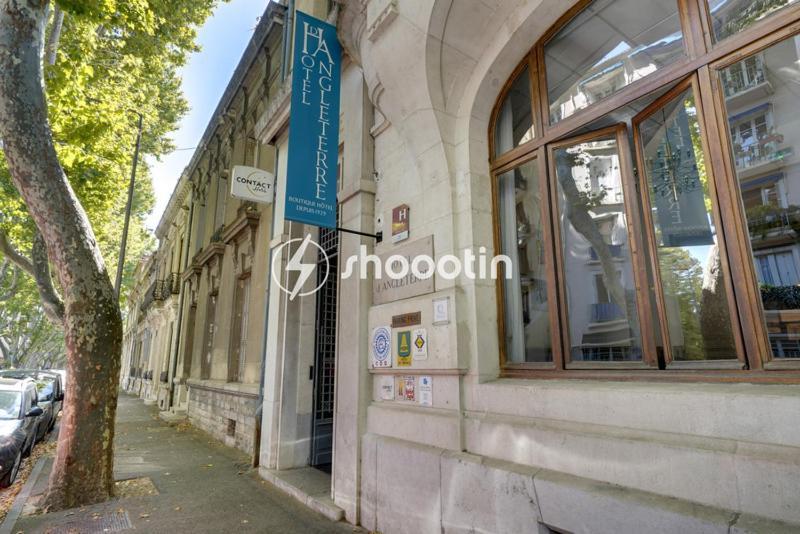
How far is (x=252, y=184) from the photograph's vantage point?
8656 millimetres

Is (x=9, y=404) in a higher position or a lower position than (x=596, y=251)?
lower

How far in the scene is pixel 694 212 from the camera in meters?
3.28

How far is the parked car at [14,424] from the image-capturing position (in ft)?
22.6

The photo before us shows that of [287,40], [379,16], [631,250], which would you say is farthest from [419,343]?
[287,40]

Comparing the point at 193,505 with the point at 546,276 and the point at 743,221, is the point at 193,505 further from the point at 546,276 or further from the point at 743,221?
the point at 743,221

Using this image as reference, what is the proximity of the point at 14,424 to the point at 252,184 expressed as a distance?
5823 millimetres

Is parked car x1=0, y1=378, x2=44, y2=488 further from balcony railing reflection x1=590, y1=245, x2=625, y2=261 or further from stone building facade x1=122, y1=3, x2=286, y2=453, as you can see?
balcony railing reflection x1=590, y1=245, x2=625, y2=261

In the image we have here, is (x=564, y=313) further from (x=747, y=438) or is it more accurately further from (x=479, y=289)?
(x=747, y=438)

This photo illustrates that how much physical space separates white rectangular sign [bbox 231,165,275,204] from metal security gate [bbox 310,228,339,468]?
150 centimetres

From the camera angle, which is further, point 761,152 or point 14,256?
point 14,256

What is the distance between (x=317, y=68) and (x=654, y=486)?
19.9 ft

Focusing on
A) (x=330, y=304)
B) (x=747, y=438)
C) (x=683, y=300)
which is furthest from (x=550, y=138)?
(x=330, y=304)

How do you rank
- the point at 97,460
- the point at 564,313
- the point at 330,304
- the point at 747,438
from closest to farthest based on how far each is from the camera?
the point at 747,438 → the point at 564,313 → the point at 97,460 → the point at 330,304
